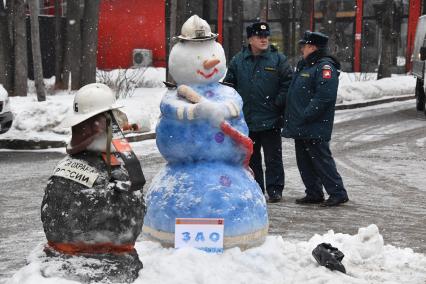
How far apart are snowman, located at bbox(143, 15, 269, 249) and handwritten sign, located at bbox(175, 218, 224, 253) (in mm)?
65

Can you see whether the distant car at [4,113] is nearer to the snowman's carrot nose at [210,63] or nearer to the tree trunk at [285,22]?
the snowman's carrot nose at [210,63]

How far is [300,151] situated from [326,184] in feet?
1.55

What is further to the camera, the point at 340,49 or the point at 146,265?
the point at 340,49

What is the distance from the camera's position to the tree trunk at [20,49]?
19502mm

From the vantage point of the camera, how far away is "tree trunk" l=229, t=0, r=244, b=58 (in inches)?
1307

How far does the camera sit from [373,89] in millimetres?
24906

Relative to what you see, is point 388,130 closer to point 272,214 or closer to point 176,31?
point 176,31

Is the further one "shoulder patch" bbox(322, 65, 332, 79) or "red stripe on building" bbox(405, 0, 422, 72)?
"red stripe on building" bbox(405, 0, 422, 72)

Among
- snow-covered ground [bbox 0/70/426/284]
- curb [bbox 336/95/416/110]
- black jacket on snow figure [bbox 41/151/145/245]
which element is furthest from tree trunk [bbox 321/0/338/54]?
black jacket on snow figure [bbox 41/151/145/245]

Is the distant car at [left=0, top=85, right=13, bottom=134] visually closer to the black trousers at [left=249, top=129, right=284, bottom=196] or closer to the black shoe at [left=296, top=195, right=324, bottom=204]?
the black trousers at [left=249, top=129, right=284, bottom=196]

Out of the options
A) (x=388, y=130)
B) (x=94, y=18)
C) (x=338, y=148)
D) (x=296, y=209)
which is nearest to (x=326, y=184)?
(x=296, y=209)

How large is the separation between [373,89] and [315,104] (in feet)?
55.2

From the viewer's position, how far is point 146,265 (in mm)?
5266

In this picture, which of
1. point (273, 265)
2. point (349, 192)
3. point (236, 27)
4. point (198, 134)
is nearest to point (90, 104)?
point (198, 134)
